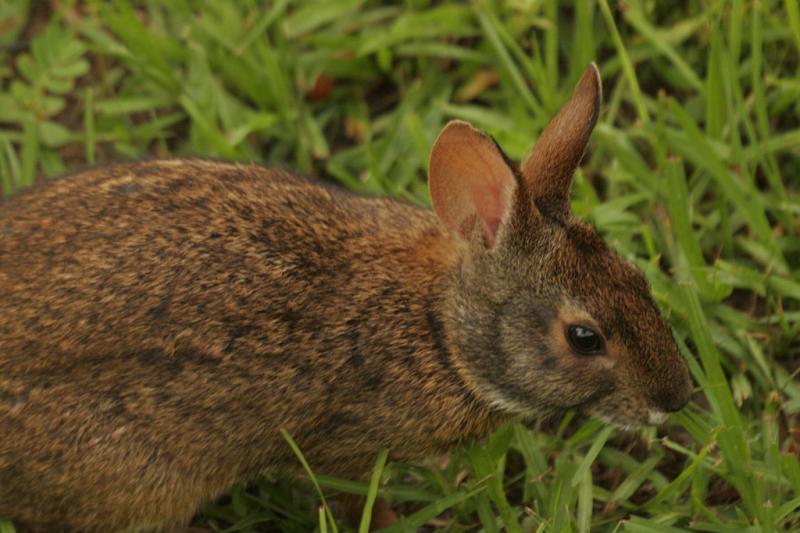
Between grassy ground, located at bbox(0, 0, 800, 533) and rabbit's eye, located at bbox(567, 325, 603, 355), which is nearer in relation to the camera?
rabbit's eye, located at bbox(567, 325, 603, 355)

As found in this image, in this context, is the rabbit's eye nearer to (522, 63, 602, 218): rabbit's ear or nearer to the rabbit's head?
the rabbit's head

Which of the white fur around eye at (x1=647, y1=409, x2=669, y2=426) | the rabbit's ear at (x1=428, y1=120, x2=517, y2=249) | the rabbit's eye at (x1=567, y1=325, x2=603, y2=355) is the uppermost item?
the rabbit's ear at (x1=428, y1=120, x2=517, y2=249)

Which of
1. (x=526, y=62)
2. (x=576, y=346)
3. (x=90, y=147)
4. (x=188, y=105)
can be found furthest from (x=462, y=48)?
(x=576, y=346)

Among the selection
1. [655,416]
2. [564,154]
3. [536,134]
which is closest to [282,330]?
[564,154]

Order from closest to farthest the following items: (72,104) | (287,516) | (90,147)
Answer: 1. (287,516)
2. (90,147)
3. (72,104)

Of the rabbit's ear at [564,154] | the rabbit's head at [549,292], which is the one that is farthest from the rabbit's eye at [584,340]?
the rabbit's ear at [564,154]

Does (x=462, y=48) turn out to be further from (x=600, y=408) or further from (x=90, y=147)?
(x=600, y=408)

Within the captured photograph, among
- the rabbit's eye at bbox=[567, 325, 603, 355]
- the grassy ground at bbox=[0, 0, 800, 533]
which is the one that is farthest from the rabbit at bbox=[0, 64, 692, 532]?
the grassy ground at bbox=[0, 0, 800, 533]
